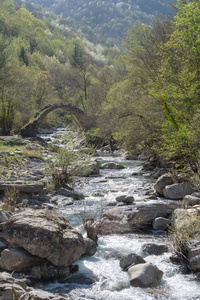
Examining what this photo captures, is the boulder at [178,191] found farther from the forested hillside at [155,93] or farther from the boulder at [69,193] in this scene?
the boulder at [69,193]

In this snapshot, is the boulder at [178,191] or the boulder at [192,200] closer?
the boulder at [192,200]

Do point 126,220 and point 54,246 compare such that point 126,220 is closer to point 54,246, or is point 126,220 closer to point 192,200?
point 192,200

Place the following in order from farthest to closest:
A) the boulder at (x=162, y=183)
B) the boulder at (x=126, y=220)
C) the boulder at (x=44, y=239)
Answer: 1. the boulder at (x=162, y=183)
2. the boulder at (x=126, y=220)
3. the boulder at (x=44, y=239)

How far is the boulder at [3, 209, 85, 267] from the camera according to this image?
4582 mm

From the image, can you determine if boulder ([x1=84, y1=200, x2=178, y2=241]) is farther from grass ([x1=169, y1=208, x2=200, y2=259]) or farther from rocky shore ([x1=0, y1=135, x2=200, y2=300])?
grass ([x1=169, y1=208, x2=200, y2=259])

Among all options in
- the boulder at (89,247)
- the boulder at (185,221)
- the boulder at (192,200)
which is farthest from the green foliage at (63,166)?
the boulder at (185,221)

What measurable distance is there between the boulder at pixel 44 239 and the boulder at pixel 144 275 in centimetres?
95

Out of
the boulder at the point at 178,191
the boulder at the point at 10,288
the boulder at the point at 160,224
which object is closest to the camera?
the boulder at the point at 10,288

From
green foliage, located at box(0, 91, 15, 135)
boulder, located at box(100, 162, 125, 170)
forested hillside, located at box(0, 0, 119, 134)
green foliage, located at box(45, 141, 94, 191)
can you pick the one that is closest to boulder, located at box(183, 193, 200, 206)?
green foliage, located at box(45, 141, 94, 191)

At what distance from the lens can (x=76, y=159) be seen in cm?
1032

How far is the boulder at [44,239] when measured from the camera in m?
4.58

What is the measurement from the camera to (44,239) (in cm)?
460

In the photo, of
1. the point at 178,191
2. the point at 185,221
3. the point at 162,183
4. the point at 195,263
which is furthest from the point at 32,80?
the point at 195,263

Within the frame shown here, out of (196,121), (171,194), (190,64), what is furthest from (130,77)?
(171,194)
